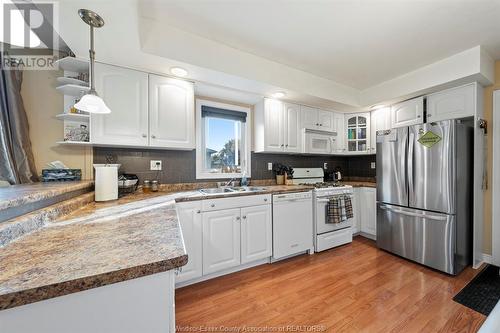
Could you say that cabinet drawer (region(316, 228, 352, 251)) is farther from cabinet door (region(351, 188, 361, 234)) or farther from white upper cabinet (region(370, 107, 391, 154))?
white upper cabinet (region(370, 107, 391, 154))

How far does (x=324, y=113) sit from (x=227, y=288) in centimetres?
288

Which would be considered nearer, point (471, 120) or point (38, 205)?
point (38, 205)

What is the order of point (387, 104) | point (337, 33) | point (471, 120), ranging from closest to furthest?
point (337, 33) < point (471, 120) < point (387, 104)

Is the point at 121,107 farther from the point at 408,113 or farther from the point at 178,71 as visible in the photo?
the point at 408,113

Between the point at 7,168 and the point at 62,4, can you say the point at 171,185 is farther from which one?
the point at 62,4

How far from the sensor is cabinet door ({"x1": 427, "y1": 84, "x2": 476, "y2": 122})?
7.31ft

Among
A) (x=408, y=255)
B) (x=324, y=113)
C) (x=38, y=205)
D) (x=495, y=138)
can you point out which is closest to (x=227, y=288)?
(x=38, y=205)

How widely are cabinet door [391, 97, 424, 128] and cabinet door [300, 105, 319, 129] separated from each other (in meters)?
1.11

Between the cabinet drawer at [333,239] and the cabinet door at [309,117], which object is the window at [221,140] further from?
the cabinet drawer at [333,239]

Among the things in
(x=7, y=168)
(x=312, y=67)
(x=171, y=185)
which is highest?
(x=312, y=67)

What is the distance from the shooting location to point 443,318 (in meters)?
1.51

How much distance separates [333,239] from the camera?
2770mm

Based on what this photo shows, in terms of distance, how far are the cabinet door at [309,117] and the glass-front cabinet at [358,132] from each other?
75 centimetres
